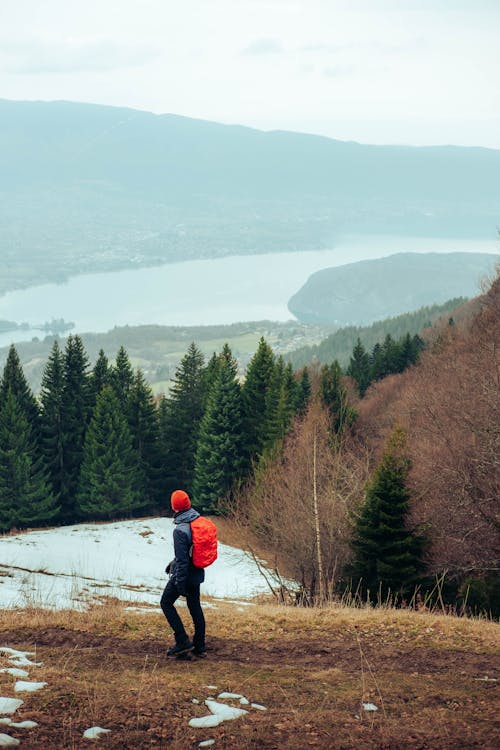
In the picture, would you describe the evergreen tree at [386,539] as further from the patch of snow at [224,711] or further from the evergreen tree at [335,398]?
the evergreen tree at [335,398]

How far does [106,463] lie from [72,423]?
15.1 ft

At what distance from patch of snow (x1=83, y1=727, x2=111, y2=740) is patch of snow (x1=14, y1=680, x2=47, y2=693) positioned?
1103 mm

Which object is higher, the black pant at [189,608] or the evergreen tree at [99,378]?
the evergreen tree at [99,378]

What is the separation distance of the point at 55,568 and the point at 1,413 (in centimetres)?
2123

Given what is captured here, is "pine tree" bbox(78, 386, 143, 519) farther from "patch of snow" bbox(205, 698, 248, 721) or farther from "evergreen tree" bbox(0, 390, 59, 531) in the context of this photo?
"patch of snow" bbox(205, 698, 248, 721)

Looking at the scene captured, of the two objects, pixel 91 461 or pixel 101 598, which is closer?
pixel 101 598

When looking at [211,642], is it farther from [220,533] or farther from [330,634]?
[220,533]

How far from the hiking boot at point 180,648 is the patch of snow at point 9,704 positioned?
211 centimetres

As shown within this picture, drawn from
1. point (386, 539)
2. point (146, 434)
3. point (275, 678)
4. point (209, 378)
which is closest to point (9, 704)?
point (275, 678)

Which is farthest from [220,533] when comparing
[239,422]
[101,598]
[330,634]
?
[330,634]

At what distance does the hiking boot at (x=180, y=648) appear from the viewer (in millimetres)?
8695

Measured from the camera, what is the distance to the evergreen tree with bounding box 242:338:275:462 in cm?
5122

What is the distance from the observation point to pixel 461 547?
22.9 m

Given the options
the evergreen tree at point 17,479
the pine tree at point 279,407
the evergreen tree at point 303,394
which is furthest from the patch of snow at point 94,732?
the evergreen tree at point 303,394
